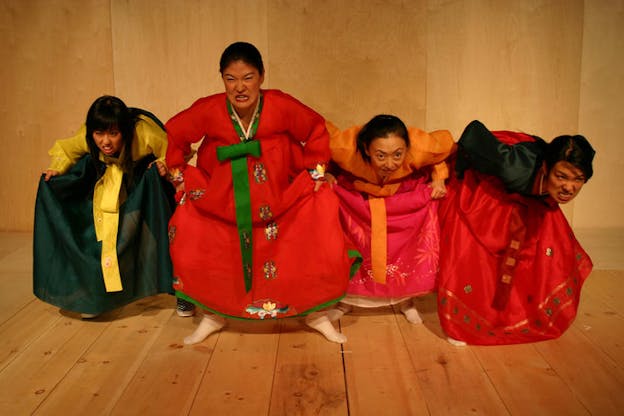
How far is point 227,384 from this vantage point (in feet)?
7.37

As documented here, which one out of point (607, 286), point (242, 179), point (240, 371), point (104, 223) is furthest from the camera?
point (607, 286)

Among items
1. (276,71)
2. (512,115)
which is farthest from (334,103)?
(512,115)

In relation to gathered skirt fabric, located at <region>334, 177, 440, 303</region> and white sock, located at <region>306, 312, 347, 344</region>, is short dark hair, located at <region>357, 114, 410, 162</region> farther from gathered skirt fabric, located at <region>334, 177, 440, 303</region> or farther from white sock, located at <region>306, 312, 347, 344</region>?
white sock, located at <region>306, 312, 347, 344</region>

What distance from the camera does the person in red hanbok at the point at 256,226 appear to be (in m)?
2.51

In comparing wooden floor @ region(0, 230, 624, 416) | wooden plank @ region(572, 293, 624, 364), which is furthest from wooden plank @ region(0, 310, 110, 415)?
wooden plank @ region(572, 293, 624, 364)

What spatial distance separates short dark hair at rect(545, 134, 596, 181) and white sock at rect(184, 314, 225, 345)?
4.81ft

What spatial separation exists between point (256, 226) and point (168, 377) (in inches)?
26.1

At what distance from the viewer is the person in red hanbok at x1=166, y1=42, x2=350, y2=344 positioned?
99.0 inches

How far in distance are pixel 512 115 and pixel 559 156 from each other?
1805 millimetres

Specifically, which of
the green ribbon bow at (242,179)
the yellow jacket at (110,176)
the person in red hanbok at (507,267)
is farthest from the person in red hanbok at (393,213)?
the yellow jacket at (110,176)

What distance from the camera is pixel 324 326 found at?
2.63 metres

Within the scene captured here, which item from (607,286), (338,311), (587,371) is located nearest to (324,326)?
(338,311)

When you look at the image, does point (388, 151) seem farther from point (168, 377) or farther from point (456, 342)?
point (168, 377)

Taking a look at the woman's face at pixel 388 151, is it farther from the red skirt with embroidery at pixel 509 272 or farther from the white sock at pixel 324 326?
the white sock at pixel 324 326
